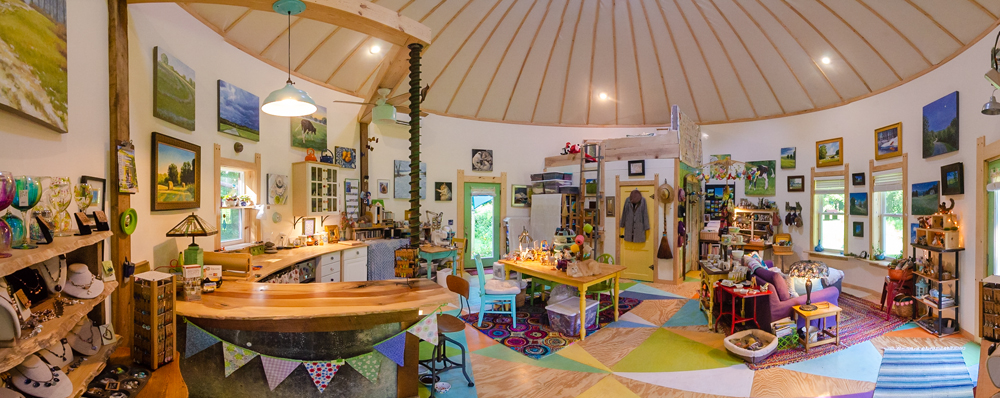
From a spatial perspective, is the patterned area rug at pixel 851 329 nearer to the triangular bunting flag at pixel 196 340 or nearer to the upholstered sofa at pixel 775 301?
the upholstered sofa at pixel 775 301

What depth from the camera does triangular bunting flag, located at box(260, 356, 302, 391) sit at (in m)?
2.41

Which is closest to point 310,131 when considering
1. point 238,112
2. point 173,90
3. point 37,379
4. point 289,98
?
point 238,112

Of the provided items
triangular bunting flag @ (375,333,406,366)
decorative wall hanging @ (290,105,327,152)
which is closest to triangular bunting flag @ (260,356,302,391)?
triangular bunting flag @ (375,333,406,366)

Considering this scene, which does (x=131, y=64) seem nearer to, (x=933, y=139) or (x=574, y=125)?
(x=574, y=125)

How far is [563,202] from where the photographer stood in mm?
7668

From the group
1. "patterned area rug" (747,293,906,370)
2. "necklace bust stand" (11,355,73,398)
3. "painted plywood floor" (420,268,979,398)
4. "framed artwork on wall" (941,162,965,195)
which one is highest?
"framed artwork on wall" (941,162,965,195)

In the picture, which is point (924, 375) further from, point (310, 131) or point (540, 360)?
point (310, 131)

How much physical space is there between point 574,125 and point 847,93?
431 centimetres

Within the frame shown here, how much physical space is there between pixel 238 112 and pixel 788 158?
8.28 metres

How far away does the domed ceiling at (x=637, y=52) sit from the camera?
4906 millimetres

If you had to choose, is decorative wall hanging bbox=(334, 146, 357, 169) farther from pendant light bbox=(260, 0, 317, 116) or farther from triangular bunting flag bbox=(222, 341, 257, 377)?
triangular bunting flag bbox=(222, 341, 257, 377)

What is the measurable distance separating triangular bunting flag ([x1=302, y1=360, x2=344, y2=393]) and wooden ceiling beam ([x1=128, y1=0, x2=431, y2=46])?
224 centimetres

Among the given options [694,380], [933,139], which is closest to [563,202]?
[694,380]

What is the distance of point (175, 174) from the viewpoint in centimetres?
342
